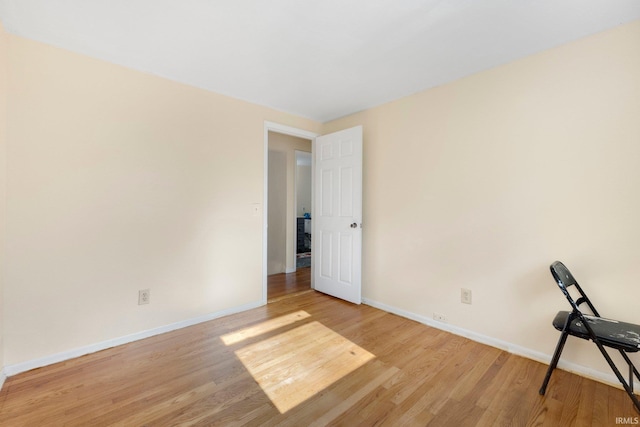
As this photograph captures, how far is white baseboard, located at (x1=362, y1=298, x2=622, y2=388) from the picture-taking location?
178cm

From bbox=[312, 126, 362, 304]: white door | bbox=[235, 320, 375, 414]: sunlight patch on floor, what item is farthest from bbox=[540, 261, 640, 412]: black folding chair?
bbox=[312, 126, 362, 304]: white door

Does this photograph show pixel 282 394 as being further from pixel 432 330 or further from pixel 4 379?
pixel 4 379

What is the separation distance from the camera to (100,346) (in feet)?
6.98

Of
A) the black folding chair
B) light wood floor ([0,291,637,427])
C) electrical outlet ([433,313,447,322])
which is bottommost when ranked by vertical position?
light wood floor ([0,291,637,427])

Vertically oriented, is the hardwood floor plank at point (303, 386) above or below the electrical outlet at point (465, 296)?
below

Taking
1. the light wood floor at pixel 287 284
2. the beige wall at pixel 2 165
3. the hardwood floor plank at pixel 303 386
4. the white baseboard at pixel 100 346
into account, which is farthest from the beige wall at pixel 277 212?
the beige wall at pixel 2 165

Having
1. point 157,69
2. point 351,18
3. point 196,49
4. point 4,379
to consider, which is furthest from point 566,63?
point 4,379

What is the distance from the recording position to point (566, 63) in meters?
1.90

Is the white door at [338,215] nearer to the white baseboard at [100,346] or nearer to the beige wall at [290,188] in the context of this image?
the beige wall at [290,188]

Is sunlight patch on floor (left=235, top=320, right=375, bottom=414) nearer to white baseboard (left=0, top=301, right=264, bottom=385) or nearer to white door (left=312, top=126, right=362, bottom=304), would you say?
white baseboard (left=0, top=301, right=264, bottom=385)

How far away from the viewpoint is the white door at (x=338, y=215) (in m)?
3.15

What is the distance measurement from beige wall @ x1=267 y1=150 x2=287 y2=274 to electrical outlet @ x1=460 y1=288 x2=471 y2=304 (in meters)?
2.94

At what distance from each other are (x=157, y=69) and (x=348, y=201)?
2252mm

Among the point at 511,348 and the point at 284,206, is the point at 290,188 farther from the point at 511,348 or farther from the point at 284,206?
the point at 511,348
